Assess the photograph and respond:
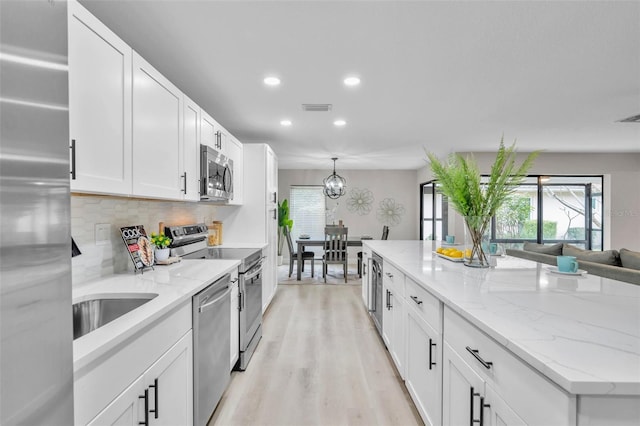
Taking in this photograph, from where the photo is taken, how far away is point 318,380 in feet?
7.91

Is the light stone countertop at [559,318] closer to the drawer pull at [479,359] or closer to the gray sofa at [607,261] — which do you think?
the drawer pull at [479,359]

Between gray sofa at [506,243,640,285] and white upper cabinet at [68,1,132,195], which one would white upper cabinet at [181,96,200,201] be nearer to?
white upper cabinet at [68,1,132,195]

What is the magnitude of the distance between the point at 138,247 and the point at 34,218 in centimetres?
170

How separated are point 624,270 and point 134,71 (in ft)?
12.4

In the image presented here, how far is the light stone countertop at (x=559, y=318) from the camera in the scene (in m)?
0.74

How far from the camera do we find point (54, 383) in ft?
1.68

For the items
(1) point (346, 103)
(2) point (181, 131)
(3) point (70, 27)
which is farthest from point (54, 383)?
(1) point (346, 103)

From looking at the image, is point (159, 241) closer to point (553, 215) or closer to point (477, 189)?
point (477, 189)

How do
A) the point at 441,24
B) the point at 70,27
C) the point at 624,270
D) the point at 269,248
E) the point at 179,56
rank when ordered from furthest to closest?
the point at 269,248, the point at 624,270, the point at 179,56, the point at 441,24, the point at 70,27

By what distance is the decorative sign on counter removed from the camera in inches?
76.8

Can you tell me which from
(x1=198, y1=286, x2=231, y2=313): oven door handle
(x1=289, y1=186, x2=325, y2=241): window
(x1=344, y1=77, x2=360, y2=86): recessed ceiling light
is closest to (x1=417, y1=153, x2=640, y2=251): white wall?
(x1=289, y1=186, x2=325, y2=241): window

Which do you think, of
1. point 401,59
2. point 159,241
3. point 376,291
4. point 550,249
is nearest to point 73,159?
point 159,241

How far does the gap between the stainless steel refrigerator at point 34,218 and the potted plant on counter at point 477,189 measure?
6.26ft

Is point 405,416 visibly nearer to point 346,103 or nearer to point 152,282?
point 152,282
